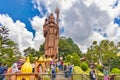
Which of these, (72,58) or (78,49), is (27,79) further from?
(78,49)

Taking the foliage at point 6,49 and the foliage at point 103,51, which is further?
the foliage at point 103,51

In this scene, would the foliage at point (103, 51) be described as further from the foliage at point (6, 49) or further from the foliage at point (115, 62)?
the foliage at point (6, 49)

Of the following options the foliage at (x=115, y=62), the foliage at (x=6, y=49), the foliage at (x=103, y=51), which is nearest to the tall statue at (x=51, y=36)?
the foliage at (x=6, y=49)

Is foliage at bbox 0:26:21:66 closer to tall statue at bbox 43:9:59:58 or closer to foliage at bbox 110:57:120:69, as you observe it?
tall statue at bbox 43:9:59:58

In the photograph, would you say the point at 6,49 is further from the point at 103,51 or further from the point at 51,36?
the point at 103,51

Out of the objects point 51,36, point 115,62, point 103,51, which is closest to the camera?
point 51,36

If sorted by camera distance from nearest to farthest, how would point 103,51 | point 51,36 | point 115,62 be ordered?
point 51,36 < point 103,51 < point 115,62

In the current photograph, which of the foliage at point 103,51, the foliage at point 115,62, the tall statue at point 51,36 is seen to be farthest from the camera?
the foliage at point 115,62

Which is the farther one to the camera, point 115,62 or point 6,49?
point 115,62

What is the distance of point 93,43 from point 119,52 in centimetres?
651

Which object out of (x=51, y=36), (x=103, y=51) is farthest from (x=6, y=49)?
(x=103, y=51)

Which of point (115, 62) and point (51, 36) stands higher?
point (51, 36)

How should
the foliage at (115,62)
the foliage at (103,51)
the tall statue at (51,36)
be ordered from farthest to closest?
the foliage at (115,62) < the foliage at (103,51) < the tall statue at (51,36)

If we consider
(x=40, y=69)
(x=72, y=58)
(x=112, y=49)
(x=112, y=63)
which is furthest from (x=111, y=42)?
(x=40, y=69)
